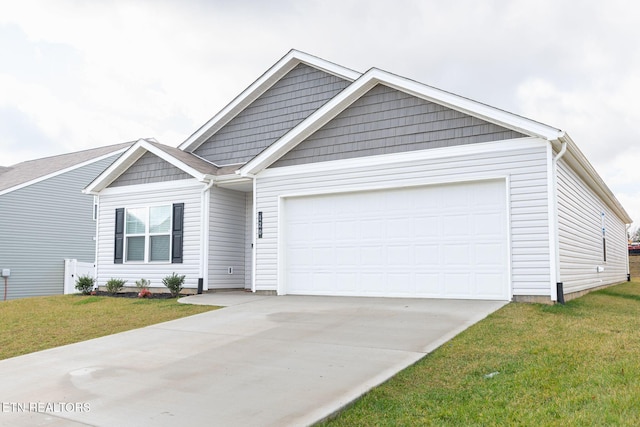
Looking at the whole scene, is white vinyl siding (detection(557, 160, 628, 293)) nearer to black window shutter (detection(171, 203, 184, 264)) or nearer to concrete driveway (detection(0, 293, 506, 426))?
concrete driveway (detection(0, 293, 506, 426))

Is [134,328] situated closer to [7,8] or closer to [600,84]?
[7,8]

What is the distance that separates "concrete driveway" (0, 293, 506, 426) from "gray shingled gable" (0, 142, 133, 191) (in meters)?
15.6

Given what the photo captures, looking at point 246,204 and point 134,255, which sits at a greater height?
point 246,204

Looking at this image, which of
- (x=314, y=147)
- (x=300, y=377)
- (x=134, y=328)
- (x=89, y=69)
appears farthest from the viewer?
(x=89, y=69)

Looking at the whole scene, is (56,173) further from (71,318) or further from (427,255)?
(427,255)

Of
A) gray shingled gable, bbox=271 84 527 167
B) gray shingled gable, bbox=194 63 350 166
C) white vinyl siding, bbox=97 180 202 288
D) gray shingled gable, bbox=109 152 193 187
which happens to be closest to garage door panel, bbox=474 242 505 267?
gray shingled gable, bbox=271 84 527 167

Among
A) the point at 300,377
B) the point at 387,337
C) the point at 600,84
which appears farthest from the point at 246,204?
the point at 600,84

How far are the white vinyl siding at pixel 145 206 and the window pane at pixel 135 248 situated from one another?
18 centimetres

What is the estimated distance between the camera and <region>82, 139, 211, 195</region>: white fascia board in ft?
45.6

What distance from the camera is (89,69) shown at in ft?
59.1

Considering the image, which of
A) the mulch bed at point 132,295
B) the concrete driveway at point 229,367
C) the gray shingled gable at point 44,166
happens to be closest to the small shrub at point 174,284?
the mulch bed at point 132,295

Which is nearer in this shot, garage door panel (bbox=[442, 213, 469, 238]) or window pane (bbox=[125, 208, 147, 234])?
garage door panel (bbox=[442, 213, 469, 238])

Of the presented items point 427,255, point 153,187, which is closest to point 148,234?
point 153,187

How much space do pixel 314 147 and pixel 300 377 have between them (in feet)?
24.3
